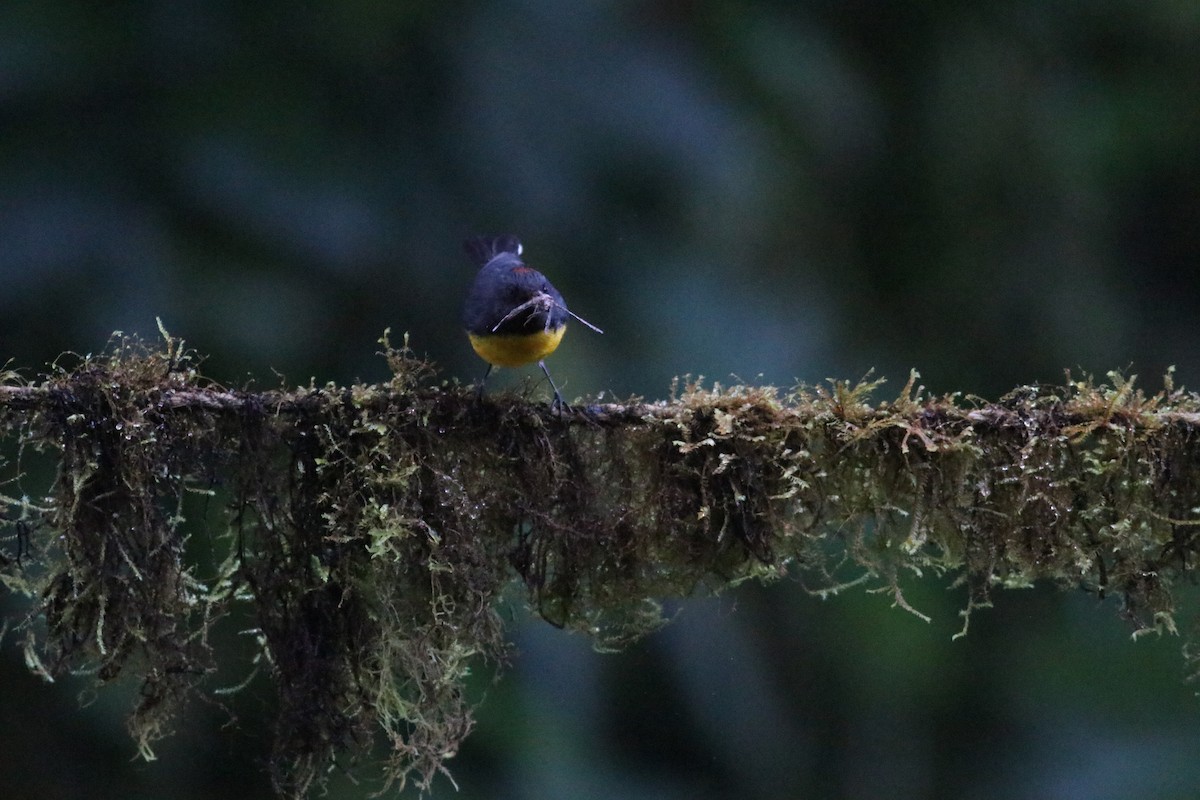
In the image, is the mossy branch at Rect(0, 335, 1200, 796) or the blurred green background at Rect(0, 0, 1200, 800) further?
the blurred green background at Rect(0, 0, 1200, 800)

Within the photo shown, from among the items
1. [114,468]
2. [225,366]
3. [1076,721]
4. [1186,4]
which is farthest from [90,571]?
[1186,4]

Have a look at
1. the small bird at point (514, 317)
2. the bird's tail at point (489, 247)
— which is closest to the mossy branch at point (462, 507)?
the small bird at point (514, 317)

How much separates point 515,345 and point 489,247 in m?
1.45

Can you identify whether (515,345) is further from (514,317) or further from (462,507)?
(462,507)

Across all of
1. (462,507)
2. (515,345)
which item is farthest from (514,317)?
(462,507)

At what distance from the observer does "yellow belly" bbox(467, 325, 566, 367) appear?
10.6ft

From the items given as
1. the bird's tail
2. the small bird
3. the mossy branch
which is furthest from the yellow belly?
the bird's tail

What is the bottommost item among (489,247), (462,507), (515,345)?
(462,507)

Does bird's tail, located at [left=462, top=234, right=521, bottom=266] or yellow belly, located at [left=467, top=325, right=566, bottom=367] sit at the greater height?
bird's tail, located at [left=462, top=234, right=521, bottom=266]

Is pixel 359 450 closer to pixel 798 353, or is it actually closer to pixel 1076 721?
pixel 798 353

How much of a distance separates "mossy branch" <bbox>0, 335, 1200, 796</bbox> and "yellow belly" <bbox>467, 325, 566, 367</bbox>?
576 millimetres

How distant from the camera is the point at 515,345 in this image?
3256 millimetres

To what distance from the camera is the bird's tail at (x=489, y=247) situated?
181 inches

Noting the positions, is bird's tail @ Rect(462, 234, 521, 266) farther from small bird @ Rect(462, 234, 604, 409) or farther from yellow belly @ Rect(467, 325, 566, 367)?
yellow belly @ Rect(467, 325, 566, 367)
